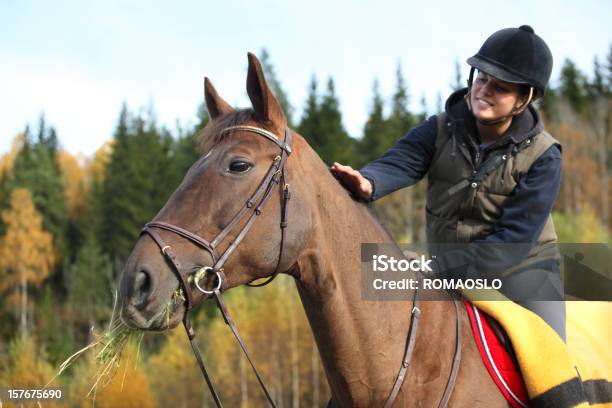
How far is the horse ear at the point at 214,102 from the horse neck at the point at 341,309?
75 cm

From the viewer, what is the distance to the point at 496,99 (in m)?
4.30

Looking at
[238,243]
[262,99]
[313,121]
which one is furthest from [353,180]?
[313,121]

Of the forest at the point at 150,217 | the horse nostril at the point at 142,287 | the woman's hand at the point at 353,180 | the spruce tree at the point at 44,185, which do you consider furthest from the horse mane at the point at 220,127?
the spruce tree at the point at 44,185

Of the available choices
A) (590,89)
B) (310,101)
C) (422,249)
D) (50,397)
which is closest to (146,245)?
(422,249)

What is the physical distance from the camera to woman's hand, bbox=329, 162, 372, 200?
13.5 ft

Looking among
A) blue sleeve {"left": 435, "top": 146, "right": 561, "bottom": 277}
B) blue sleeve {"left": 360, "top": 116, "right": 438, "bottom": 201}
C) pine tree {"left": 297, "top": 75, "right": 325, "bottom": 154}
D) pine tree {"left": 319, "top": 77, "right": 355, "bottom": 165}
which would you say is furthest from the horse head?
pine tree {"left": 297, "top": 75, "right": 325, "bottom": 154}

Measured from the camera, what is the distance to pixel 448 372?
3.70 meters

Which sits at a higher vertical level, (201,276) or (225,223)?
(225,223)

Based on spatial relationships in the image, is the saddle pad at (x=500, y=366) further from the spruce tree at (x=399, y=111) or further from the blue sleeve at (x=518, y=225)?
the spruce tree at (x=399, y=111)

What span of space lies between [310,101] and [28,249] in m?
30.9

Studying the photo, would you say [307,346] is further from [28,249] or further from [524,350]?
[524,350]

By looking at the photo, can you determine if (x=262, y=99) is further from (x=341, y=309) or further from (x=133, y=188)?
(x=133, y=188)

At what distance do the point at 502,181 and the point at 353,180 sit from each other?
1023mm

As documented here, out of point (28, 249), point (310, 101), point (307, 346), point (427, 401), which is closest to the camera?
point (427, 401)
